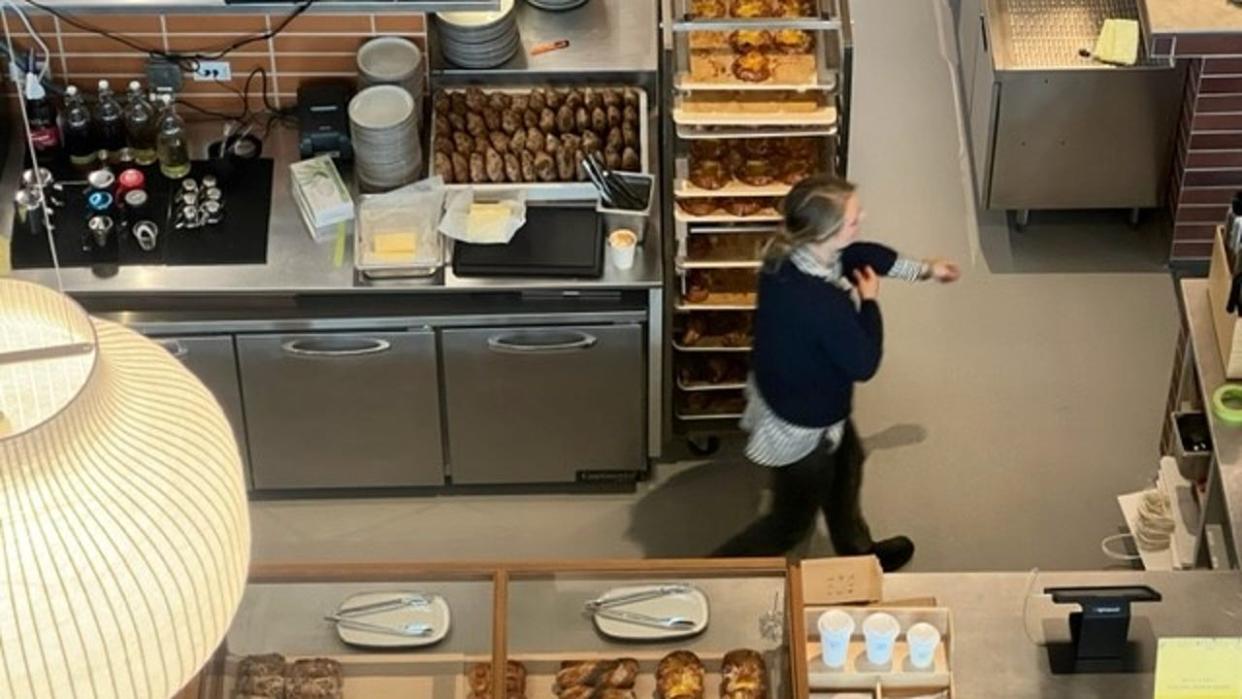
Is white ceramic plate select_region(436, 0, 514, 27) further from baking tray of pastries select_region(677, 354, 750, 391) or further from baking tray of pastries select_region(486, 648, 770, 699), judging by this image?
Result: baking tray of pastries select_region(486, 648, 770, 699)

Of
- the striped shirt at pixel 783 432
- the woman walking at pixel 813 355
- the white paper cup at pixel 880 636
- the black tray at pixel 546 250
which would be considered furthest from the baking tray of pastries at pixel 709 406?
the white paper cup at pixel 880 636

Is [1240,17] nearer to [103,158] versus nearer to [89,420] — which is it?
[103,158]

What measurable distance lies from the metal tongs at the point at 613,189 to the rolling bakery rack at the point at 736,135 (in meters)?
0.11

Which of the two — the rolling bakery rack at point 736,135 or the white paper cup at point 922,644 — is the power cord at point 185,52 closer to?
the rolling bakery rack at point 736,135

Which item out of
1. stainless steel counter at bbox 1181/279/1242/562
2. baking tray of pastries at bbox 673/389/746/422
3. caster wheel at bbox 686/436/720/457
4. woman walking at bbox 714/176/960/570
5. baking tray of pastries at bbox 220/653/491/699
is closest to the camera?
baking tray of pastries at bbox 220/653/491/699

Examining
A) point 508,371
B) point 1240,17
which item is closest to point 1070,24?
point 1240,17

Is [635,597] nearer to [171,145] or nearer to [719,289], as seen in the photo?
[719,289]

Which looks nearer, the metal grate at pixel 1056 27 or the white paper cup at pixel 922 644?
the white paper cup at pixel 922 644

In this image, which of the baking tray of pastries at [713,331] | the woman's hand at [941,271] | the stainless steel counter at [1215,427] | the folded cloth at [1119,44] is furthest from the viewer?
the folded cloth at [1119,44]

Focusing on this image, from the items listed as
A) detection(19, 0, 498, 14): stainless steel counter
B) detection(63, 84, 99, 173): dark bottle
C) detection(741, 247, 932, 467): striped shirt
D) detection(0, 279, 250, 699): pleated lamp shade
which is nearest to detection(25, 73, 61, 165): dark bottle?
detection(63, 84, 99, 173): dark bottle

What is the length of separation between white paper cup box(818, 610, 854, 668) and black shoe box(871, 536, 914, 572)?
1501mm

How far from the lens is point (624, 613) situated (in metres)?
4.43

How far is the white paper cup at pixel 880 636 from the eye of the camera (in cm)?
421

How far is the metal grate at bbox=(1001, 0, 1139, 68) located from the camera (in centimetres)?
639
